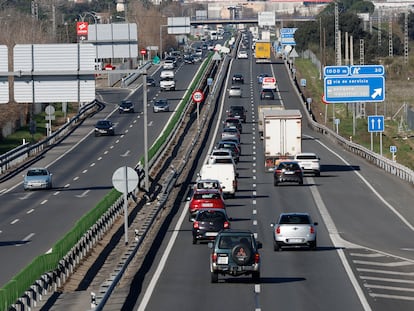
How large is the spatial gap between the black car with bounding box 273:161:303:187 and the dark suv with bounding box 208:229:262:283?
102 ft

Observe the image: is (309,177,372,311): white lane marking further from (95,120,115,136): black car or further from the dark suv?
(95,120,115,136): black car

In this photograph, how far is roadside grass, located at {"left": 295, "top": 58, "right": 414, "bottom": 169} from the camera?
9544 cm

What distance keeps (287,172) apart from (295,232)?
79.7ft

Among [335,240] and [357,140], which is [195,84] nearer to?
[357,140]

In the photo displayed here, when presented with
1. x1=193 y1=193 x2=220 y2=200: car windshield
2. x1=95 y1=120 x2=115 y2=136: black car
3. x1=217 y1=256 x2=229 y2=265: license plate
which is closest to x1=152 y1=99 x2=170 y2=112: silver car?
x1=95 y1=120 x2=115 y2=136: black car

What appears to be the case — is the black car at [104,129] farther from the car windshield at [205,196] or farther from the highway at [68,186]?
the car windshield at [205,196]

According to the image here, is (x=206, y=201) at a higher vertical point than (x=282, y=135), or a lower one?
lower

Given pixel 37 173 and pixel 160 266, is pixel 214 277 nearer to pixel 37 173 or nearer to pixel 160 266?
pixel 160 266

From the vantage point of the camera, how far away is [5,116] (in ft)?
332

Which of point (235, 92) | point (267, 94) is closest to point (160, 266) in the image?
point (267, 94)

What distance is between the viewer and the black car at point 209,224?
41562mm

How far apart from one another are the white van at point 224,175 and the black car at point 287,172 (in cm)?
498

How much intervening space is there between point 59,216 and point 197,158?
94.1ft

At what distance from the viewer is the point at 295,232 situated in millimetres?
39875
